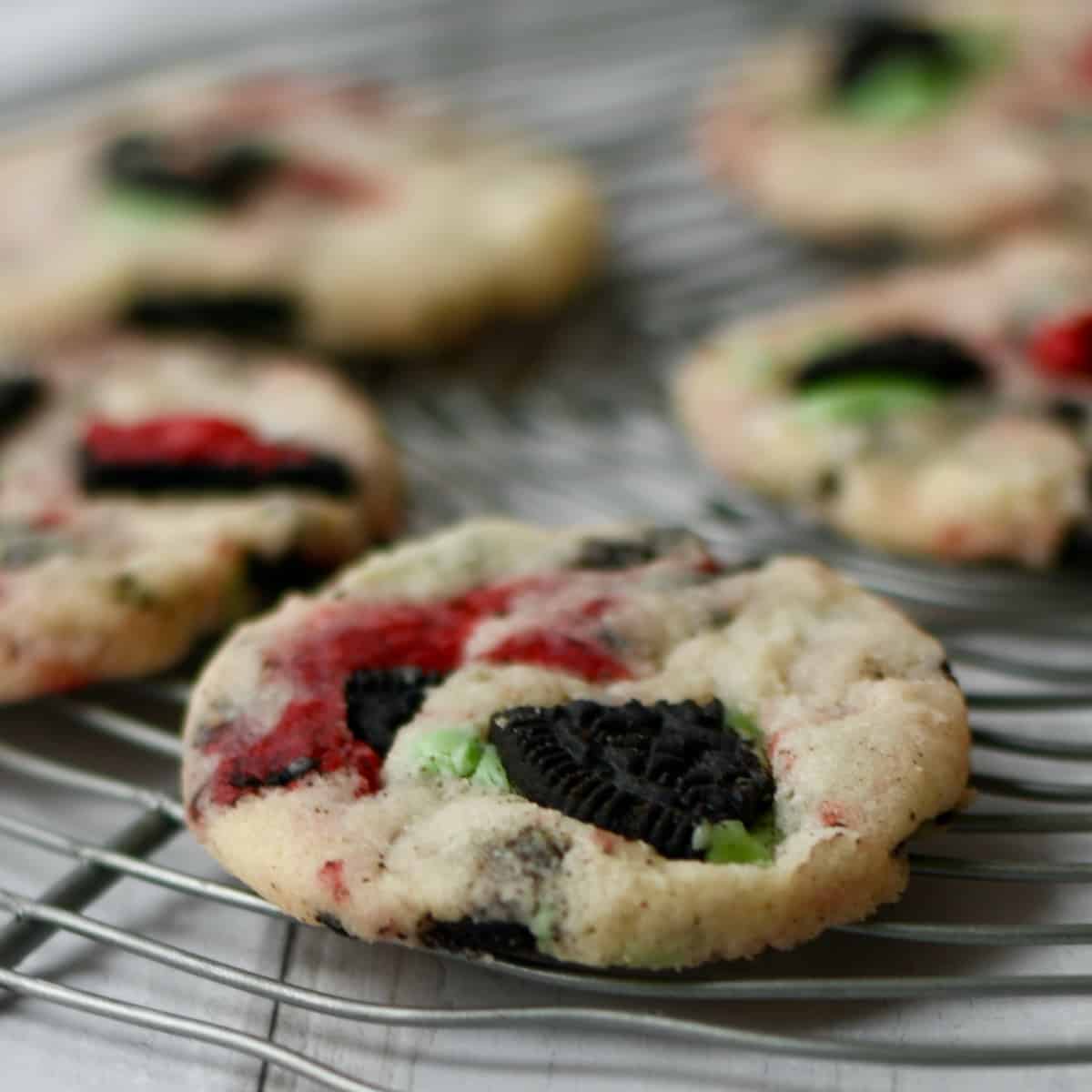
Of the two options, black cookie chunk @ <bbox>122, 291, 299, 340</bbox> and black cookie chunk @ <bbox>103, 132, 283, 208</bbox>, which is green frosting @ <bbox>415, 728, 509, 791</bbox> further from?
black cookie chunk @ <bbox>103, 132, 283, 208</bbox>

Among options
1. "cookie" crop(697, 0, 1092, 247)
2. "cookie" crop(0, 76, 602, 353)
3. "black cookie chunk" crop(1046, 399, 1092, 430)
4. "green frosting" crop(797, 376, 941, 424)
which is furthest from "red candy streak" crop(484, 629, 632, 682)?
"cookie" crop(697, 0, 1092, 247)

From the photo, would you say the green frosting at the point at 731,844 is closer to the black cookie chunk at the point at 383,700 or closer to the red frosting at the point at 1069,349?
the black cookie chunk at the point at 383,700

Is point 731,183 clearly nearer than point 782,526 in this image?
No

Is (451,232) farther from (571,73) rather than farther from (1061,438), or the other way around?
(1061,438)

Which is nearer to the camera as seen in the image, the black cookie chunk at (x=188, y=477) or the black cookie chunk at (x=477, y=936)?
the black cookie chunk at (x=477, y=936)

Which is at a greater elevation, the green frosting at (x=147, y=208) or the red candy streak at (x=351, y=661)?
the green frosting at (x=147, y=208)

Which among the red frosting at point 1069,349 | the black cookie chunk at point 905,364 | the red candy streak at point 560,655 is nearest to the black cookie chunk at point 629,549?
the red candy streak at point 560,655

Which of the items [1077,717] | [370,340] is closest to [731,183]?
[370,340]

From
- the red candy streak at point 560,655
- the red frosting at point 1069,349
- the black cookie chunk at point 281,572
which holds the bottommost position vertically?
the red candy streak at point 560,655

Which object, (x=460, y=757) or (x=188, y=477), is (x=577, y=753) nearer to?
(x=460, y=757)
